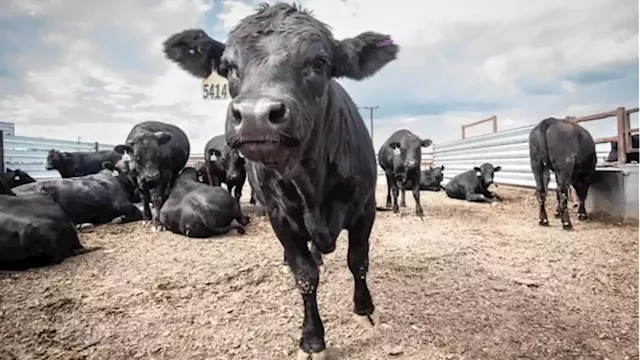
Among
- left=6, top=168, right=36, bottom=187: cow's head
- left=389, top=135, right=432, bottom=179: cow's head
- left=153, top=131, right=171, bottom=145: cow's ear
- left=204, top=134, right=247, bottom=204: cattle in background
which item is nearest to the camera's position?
left=153, top=131, right=171, bottom=145: cow's ear

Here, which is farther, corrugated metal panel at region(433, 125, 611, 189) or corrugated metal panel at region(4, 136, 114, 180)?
corrugated metal panel at region(4, 136, 114, 180)

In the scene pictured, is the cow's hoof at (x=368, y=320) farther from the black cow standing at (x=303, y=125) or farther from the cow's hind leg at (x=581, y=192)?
the cow's hind leg at (x=581, y=192)

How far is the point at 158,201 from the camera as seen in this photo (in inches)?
219

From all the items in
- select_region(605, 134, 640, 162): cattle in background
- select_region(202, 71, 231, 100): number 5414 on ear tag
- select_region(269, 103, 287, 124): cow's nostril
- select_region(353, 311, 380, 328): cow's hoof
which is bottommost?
select_region(353, 311, 380, 328): cow's hoof

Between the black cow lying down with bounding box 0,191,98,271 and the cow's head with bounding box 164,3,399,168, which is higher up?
the cow's head with bounding box 164,3,399,168

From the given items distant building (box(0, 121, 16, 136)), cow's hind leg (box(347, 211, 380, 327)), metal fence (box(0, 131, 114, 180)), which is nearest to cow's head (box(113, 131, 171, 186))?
cow's hind leg (box(347, 211, 380, 327))

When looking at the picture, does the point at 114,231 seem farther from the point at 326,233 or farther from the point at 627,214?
the point at 627,214

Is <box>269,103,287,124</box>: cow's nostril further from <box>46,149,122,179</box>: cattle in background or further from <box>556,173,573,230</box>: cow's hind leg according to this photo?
<box>46,149,122,179</box>: cattle in background

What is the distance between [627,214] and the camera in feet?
18.5

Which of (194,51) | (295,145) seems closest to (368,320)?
(295,145)

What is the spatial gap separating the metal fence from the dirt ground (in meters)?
7.88

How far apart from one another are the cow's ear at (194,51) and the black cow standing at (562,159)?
191 inches

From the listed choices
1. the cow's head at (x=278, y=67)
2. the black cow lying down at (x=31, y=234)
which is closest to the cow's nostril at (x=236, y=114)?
the cow's head at (x=278, y=67)

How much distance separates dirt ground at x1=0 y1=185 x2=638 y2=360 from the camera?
214 cm
